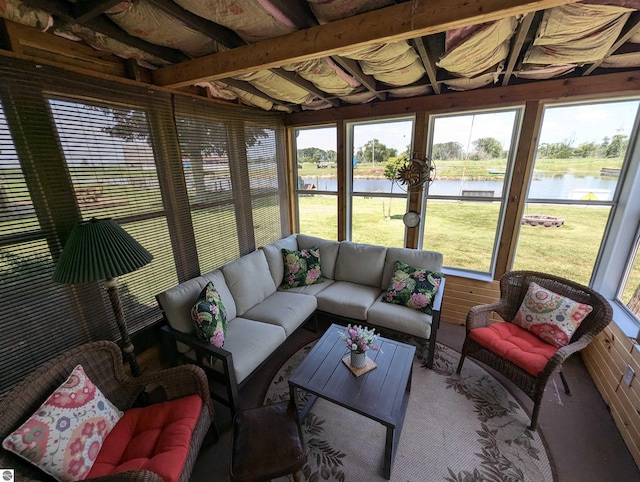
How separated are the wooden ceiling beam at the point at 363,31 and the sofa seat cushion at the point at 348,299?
2099 millimetres

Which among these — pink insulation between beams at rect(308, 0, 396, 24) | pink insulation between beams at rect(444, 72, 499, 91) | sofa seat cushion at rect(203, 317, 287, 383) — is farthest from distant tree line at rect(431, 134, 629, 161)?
sofa seat cushion at rect(203, 317, 287, 383)

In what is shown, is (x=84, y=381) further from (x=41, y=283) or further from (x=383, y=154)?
(x=383, y=154)

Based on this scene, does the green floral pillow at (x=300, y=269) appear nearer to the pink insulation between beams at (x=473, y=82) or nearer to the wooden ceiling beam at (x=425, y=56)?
the wooden ceiling beam at (x=425, y=56)

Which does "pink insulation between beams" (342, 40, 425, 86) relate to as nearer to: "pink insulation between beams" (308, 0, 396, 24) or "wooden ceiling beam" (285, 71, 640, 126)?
"pink insulation between beams" (308, 0, 396, 24)

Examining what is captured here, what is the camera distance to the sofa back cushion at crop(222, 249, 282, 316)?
254 centimetres

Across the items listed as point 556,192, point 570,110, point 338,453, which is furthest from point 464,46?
point 338,453

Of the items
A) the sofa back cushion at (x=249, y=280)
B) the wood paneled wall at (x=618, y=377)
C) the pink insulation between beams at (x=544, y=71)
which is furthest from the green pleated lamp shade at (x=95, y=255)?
the wood paneled wall at (x=618, y=377)

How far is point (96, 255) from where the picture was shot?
4.77 feet

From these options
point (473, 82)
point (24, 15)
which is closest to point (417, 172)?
point (473, 82)

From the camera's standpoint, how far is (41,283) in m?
1.59

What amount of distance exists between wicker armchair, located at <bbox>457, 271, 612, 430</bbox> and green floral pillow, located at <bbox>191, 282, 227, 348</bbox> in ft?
6.75

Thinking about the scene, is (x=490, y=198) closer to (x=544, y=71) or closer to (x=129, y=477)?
(x=544, y=71)

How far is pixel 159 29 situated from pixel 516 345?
327 cm

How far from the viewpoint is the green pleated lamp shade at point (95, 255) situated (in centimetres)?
141
